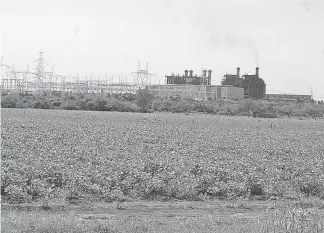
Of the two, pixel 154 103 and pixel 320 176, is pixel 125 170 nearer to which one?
pixel 320 176

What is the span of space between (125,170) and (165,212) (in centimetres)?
399

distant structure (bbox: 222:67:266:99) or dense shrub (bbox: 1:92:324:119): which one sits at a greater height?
distant structure (bbox: 222:67:266:99)

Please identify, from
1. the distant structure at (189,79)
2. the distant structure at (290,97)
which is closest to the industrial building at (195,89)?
the distant structure at (189,79)

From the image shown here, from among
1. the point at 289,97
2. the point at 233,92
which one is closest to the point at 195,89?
the point at 233,92

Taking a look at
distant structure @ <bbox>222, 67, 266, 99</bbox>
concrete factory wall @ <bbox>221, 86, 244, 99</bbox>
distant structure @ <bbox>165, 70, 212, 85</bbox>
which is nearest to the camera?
concrete factory wall @ <bbox>221, 86, 244, 99</bbox>

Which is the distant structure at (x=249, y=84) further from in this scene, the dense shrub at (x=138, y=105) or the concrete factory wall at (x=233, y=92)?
the dense shrub at (x=138, y=105)

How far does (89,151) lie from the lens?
21.3 meters

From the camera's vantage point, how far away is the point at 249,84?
169375 mm

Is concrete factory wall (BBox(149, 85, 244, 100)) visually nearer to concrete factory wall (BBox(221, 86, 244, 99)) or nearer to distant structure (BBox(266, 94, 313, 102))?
concrete factory wall (BBox(221, 86, 244, 99))

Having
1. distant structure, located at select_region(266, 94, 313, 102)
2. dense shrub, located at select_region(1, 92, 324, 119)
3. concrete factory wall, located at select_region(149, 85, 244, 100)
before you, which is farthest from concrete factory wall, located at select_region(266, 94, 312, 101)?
dense shrub, located at select_region(1, 92, 324, 119)

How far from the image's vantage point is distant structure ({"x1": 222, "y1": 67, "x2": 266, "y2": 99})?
16600 cm

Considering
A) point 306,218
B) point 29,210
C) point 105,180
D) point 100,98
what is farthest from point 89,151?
point 100,98

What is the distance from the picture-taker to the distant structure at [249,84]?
545 feet

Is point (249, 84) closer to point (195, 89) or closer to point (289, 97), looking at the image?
point (195, 89)
